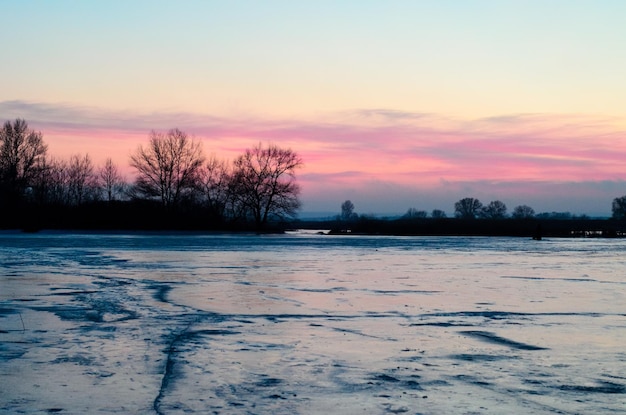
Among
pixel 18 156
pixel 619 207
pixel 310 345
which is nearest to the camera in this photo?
pixel 310 345

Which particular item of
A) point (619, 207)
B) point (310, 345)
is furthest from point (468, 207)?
point (310, 345)

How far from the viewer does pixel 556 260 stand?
28.4 m

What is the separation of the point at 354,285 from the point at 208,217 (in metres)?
55.7

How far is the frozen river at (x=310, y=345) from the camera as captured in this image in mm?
6738

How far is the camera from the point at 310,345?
9.56 meters

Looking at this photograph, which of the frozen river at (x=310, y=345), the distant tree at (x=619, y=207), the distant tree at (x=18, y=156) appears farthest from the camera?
the distant tree at (x=619, y=207)

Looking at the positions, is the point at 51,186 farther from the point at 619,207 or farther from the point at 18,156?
the point at 619,207

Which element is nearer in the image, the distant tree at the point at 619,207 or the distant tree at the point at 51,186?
the distant tree at the point at 51,186

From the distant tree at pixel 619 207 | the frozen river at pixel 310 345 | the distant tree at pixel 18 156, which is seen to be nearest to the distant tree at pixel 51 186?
the distant tree at pixel 18 156

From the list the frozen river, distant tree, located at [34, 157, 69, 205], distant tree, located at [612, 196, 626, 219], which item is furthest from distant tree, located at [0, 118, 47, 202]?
distant tree, located at [612, 196, 626, 219]

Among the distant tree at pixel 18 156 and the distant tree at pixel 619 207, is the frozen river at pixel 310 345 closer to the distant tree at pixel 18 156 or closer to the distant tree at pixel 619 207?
the distant tree at pixel 18 156

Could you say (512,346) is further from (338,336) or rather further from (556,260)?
(556,260)

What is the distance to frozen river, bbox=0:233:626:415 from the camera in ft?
22.1

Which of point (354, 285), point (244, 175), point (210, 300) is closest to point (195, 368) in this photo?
point (210, 300)
